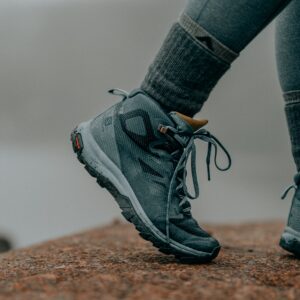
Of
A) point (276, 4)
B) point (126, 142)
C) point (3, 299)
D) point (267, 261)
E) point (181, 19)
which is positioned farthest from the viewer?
point (267, 261)

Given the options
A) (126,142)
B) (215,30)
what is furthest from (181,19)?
(126,142)

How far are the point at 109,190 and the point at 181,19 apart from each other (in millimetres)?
534

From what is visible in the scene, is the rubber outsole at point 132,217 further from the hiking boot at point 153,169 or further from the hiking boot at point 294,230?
the hiking boot at point 294,230

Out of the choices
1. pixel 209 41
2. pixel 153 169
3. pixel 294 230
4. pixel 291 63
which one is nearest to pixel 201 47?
pixel 209 41

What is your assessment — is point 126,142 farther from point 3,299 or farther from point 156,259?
point 3,299

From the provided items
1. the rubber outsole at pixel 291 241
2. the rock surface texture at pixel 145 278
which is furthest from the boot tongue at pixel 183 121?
the rubber outsole at pixel 291 241

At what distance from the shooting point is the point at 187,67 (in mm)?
1634

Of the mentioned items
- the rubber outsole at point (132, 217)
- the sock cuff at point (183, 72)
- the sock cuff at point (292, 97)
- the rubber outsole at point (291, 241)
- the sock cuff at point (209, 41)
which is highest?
the sock cuff at point (209, 41)

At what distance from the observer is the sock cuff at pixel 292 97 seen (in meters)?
1.98

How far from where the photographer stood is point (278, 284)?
5.13 ft

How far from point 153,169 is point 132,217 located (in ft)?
0.49

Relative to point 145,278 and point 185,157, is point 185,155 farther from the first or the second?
point 145,278

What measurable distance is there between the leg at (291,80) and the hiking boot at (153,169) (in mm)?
324

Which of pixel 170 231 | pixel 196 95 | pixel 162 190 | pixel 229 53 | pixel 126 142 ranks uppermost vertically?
pixel 229 53
